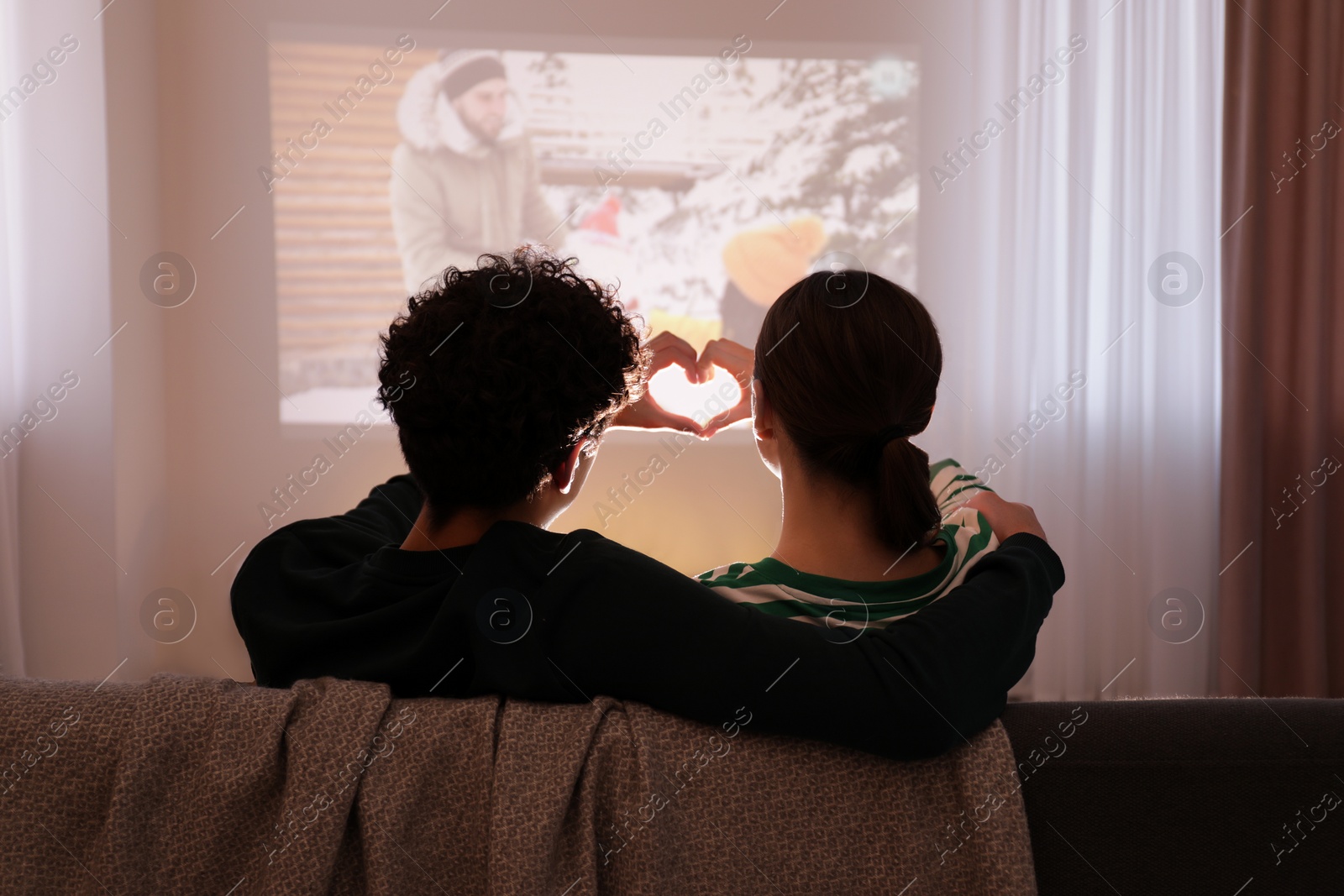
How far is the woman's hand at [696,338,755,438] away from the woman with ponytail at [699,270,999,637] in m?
0.10

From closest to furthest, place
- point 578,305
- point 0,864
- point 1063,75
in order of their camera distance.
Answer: point 0,864, point 578,305, point 1063,75

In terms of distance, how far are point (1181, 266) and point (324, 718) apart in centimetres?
281

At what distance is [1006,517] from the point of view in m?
0.90

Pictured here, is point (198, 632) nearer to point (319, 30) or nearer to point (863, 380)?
point (319, 30)

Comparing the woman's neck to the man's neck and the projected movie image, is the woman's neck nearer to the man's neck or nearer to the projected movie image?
the man's neck

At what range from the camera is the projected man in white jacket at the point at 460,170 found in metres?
2.79

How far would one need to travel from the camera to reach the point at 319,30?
2770mm

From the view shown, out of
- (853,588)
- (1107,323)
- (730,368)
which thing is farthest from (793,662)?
(1107,323)

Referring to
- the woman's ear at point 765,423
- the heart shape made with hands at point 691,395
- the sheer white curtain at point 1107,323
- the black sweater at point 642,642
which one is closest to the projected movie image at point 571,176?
the sheer white curtain at point 1107,323

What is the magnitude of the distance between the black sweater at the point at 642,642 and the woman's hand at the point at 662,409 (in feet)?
0.90

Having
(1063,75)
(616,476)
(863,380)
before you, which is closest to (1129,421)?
(1063,75)

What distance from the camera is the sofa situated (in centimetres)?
63

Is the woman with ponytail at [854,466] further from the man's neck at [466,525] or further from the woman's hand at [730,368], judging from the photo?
the man's neck at [466,525]

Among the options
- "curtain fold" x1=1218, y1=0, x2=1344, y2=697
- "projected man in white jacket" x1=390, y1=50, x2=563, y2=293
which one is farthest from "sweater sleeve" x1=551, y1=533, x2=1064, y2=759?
"curtain fold" x1=1218, y1=0, x2=1344, y2=697
